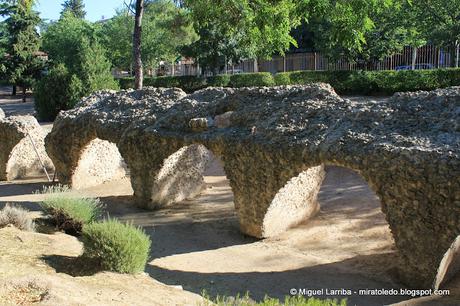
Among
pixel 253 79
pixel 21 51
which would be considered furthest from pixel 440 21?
pixel 21 51

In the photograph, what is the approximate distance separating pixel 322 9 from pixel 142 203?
656 centimetres

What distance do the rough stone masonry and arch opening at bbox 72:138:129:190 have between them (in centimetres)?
23

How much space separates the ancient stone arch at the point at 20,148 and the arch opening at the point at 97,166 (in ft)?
6.93

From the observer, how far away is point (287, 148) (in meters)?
9.26

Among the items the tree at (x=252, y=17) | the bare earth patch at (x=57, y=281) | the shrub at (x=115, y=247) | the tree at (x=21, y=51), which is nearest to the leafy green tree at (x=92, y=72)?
the tree at (x=252, y=17)

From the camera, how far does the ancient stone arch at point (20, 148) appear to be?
54.0 ft

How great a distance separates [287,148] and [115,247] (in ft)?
11.8

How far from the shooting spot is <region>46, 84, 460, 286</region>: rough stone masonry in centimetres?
719

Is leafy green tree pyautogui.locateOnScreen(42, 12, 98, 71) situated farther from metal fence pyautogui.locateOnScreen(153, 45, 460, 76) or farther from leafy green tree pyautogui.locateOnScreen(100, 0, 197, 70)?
metal fence pyautogui.locateOnScreen(153, 45, 460, 76)

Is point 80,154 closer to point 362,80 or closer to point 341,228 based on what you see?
point 341,228

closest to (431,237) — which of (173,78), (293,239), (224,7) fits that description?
(293,239)

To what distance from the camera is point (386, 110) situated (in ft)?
28.2

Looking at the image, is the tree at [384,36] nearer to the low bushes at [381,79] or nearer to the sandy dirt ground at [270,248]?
the low bushes at [381,79]

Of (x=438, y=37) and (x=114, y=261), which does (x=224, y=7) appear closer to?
(x=114, y=261)
